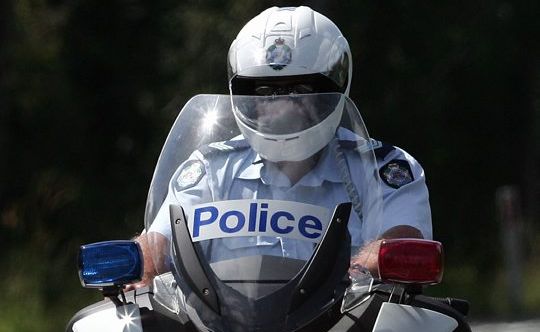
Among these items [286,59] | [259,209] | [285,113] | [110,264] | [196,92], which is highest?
[286,59]

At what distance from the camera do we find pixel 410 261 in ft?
11.9

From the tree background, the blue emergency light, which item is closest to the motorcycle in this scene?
the blue emergency light

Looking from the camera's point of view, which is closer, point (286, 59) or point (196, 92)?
point (286, 59)

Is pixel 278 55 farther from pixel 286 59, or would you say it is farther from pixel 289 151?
pixel 289 151

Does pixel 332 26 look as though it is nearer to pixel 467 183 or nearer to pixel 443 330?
pixel 443 330

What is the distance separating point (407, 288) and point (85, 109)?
1298 centimetres

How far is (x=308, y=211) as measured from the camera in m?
3.74

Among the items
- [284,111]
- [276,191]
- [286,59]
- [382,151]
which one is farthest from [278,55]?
[276,191]

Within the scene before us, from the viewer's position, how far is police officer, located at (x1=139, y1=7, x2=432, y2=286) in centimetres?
394

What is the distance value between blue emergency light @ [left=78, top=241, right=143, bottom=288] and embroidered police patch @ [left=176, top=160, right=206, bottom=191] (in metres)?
0.34

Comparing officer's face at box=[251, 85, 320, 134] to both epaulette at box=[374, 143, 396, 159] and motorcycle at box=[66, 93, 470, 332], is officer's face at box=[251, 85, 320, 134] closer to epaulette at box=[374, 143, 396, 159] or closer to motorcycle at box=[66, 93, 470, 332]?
motorcycle at box=[66, 93, 470, 332]

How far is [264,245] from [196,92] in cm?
979

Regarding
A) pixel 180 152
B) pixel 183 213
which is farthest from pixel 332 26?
pixel 183 213

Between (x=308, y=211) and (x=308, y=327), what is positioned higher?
(x=308, y=211)
